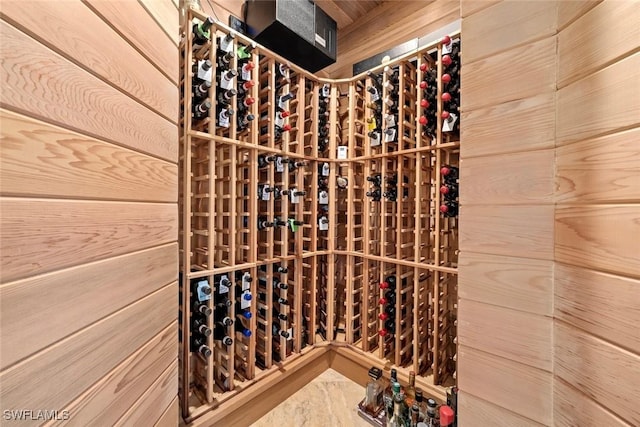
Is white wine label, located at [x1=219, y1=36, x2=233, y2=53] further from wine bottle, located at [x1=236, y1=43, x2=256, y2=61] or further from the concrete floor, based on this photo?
the concrete floor

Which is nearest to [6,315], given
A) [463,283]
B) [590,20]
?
[463,283]

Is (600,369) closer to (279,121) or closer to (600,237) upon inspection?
(600,237)

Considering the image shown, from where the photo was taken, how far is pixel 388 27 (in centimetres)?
223

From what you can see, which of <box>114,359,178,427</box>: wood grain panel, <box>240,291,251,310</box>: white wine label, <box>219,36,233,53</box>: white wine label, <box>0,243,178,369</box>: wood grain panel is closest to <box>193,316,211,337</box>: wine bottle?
<box>240,291,251,310</box>: white wine label

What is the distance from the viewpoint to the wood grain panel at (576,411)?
2.21 ft

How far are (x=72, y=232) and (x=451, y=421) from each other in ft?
5.81

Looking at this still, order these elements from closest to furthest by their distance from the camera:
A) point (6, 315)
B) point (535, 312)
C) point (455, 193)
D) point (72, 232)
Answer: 1. point (6, 315)
2. point (72, 232)
3. point (535, 312)
4. point (455, 193)

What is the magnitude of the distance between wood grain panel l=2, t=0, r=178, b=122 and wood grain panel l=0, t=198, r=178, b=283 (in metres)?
0.36

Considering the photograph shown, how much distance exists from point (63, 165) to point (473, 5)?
4.89ft

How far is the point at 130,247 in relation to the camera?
80 cm

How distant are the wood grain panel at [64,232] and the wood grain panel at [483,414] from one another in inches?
53.9

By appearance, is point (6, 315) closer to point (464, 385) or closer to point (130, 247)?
point (130, 247)

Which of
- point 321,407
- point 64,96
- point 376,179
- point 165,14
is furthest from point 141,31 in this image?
point 321,407

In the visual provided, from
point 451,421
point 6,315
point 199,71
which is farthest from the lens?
point 199,71
